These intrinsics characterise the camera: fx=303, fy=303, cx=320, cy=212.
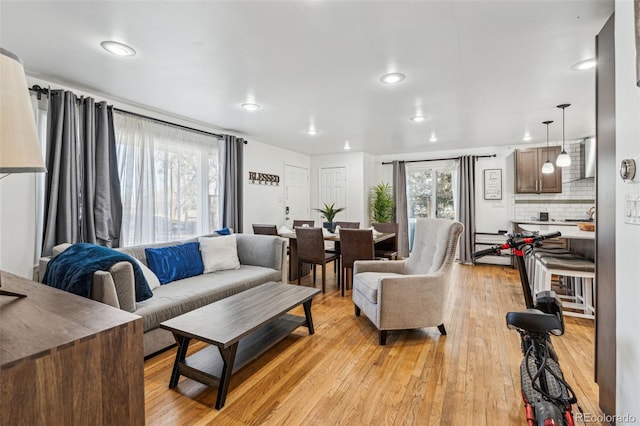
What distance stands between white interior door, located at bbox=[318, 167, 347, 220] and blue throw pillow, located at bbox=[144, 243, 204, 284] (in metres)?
3.65

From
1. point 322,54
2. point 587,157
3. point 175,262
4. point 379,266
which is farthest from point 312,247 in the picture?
point 587,157

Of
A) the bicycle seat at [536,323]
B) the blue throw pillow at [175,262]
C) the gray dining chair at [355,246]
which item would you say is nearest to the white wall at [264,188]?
the blue throw pillow at [175,262]

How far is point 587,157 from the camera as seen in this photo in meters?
4.86

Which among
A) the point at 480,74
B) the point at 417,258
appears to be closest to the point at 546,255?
the point at 417,258

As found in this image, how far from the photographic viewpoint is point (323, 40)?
6.77 ft

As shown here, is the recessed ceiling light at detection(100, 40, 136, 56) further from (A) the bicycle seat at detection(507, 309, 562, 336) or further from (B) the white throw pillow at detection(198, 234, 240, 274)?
(A) the bicycle seat at detection(507, 309, 562, 336)

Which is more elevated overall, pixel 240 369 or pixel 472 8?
pixel 472 8

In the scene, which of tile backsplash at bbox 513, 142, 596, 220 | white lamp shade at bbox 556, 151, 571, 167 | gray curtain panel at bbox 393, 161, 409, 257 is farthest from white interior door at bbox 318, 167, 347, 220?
white lamp shade at bbox 556, 151, 571, 167

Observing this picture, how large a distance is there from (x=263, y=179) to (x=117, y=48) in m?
3.31

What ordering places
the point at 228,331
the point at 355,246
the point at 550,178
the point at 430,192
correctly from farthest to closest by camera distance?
the point at 430,192
the point at 550,178
the point at 355,246
the point at 228,331

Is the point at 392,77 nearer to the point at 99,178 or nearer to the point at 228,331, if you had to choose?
the point at 228,331

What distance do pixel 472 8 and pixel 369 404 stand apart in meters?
2.38

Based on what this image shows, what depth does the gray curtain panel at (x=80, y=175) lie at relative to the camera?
2684 millimetres

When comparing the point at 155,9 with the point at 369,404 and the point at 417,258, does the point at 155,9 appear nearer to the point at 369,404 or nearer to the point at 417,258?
the point at 369,404
